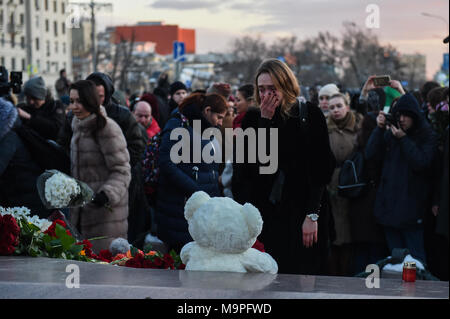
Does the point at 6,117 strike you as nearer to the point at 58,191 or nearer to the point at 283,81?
the point at 58,191

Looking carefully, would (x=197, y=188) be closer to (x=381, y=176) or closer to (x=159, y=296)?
(x=381, y=176)

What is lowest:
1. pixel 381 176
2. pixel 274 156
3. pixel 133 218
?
pixel 133 218

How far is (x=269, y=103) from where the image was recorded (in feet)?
15.9

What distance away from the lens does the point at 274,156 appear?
4.88 meters

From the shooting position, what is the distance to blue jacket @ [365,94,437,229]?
7281 mm

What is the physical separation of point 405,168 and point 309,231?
2.91 m

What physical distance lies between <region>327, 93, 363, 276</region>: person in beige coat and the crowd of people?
0.04ft

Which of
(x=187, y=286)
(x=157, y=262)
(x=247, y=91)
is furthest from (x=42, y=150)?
(x=187, y=286)

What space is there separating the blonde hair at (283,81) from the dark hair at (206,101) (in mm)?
1776

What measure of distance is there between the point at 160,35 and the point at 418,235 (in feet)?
584

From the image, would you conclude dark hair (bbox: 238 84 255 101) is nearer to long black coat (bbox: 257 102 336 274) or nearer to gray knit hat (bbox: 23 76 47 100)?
gray knit hat (bbox: 23 76 47 100)

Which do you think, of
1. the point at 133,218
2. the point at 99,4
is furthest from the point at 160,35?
the point at 133,218

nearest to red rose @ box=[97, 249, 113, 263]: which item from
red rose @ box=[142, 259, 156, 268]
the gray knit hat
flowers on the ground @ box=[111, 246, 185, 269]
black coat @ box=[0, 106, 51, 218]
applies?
flowers on the ground @ box=[111, 246, 185, 269]

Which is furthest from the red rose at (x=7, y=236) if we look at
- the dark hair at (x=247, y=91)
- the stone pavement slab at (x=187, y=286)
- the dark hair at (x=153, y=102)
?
the dark hair at (x=153, y=102)
